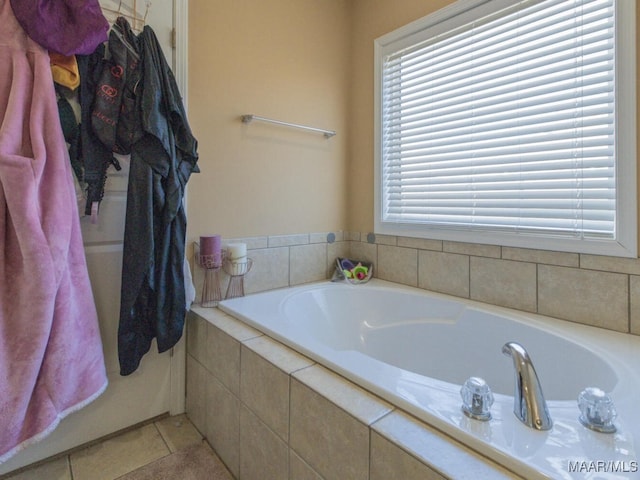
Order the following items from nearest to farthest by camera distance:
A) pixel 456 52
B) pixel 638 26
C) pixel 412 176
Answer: pixel 638 26 < pixel 456 52 < pixel 412 176

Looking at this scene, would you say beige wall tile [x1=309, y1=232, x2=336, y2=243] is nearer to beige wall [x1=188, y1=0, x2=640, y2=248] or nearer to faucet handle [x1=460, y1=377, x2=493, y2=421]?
beige wall [x1=188, y1=0, x2=640, y2=248]

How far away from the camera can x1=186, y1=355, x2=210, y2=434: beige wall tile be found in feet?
4.73

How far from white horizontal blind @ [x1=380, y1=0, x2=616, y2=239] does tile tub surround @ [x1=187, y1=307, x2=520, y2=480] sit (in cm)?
113

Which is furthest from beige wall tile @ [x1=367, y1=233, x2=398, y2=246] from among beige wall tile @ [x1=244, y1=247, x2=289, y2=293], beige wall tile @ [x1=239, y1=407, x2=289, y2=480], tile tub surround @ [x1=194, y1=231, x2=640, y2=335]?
beige wall tile @ [x1=239, y1=407, x2=289, y2=480]

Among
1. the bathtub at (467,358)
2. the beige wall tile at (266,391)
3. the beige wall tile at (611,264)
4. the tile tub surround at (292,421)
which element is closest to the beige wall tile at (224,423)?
the tile tub surround at (292,421)

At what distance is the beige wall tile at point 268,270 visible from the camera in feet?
5.93

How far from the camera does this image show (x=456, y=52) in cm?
167

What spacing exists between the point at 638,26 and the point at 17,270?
233cm

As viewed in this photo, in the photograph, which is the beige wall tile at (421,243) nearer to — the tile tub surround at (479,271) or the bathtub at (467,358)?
the tile tub surround at (479,271)

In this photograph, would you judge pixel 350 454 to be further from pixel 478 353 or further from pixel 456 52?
pixel 456 52

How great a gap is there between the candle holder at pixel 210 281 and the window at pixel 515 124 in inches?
42.2

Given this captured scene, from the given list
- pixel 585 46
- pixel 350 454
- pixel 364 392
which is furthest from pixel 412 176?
pixel 350 454

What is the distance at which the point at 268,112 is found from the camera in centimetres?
183

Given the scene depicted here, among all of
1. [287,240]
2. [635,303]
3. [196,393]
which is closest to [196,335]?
[196,393]
